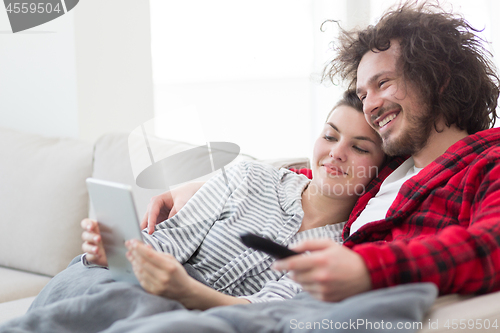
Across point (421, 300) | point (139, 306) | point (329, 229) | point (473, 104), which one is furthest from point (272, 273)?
point (473, 104)

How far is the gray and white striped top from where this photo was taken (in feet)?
3.81

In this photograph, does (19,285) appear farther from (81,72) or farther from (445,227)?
(445,227)

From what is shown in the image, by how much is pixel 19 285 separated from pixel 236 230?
3.02 feet

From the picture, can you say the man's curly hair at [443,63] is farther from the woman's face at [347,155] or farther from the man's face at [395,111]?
the woman's face at [347,155]

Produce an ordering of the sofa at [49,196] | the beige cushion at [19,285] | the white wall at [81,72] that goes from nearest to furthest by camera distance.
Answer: the beige cushion at [19,285]
the sofa at [49,196]
the white wall at [81,72]

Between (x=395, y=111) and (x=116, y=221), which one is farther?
(x=395, y=111)

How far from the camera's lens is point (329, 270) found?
0.64m

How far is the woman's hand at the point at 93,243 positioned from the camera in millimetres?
954

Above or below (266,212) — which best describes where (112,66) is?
above

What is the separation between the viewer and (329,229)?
1.26 m

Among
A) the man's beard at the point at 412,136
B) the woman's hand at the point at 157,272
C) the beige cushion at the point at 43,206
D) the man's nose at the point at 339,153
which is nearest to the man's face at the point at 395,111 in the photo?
the man's beard at the point at 412,136

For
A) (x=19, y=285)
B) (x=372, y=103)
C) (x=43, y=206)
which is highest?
(x=372, y=103)

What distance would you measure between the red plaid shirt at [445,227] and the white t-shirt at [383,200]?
37mm

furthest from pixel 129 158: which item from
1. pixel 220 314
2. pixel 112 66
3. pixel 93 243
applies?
pixel 220 314
